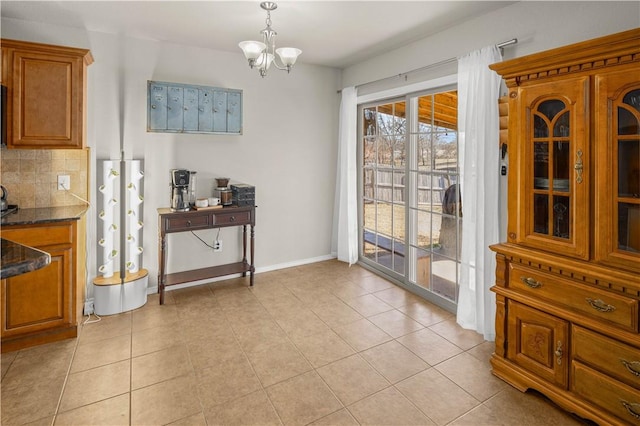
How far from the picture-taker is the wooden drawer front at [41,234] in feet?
8.39

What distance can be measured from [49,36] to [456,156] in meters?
3.75

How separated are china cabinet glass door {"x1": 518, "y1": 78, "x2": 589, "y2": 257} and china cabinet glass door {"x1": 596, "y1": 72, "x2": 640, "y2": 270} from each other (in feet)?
0.26

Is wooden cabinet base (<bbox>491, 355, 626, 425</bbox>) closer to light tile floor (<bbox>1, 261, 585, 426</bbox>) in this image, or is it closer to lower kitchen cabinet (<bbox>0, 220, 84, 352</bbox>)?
light tile floor (<bbox>1, 261, 585, 426</bbox>)

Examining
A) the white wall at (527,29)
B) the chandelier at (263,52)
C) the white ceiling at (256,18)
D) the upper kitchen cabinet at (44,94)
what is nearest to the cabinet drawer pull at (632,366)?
the white wall at (527,29)

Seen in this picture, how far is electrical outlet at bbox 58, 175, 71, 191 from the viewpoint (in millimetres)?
3232

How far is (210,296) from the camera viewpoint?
12.4 ft

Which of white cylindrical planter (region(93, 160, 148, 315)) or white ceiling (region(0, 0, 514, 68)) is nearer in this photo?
white ceiling (region(0, 0, 514, 68))

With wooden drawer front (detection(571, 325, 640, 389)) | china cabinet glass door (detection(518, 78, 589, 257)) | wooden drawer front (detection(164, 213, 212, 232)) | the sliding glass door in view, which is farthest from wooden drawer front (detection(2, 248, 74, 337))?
wooden drawer front (detection(571, 325, 640, 389))

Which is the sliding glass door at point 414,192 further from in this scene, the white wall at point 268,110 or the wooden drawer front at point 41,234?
the wooden drawer front at point 41,234

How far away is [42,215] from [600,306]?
12.2 ft

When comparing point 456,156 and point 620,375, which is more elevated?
point 456,156

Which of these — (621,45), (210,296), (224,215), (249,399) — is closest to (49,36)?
(224,215)

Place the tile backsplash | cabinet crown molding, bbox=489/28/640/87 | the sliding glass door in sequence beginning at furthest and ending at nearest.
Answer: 1. the sliding glass door
2. the tile backsplash
3. cabinet crown molding, bbox=489/28/640/87

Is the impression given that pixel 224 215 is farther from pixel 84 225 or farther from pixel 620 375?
pixel 620 375
